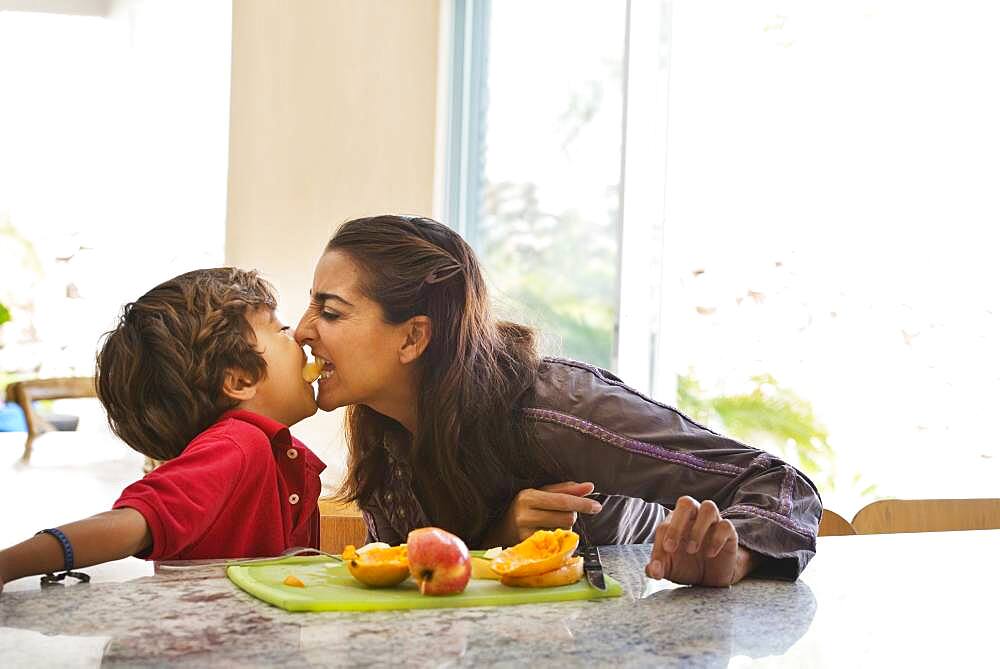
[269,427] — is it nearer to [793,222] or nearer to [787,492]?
[787,492]

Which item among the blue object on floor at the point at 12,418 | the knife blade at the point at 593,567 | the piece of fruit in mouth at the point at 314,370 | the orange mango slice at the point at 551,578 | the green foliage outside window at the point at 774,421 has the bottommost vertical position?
the blue object on floor at the point at 12,418

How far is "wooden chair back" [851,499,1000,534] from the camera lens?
6.79ft

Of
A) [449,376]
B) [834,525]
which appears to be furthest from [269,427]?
[834,525]

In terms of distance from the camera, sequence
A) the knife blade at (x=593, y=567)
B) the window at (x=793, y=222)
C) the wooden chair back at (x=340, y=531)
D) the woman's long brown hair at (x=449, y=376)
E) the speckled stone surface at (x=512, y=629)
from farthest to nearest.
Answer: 1. the window at (x=793, y=222)
2. the wooden chair back at (x=340, y=531)
3. the woman's long brown hair at (x=449, y=376)
4. the knife blade at (x=593, y=567)
5. the speckled stone surface at (x=512, y=629)

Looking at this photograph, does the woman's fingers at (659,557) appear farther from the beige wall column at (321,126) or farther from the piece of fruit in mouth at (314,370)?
the beige wall column at (321,126)

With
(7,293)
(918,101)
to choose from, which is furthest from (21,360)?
(918,101)

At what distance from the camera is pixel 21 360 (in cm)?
749

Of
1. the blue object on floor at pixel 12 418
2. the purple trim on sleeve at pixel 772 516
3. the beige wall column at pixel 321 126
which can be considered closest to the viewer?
the purple trim on sleeve at pixel 772 516

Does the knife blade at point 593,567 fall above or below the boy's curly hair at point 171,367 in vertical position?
below

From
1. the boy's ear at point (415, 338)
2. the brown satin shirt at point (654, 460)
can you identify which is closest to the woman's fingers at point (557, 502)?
the brown satin shirt at point (654, 460)

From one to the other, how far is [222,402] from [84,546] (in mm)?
490

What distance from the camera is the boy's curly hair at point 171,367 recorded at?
1.67 metres

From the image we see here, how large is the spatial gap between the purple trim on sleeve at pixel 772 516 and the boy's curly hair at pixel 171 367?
68cm

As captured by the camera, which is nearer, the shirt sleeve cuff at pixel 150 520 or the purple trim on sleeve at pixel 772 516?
the shirt sleeve cuff at pixel 150 520
